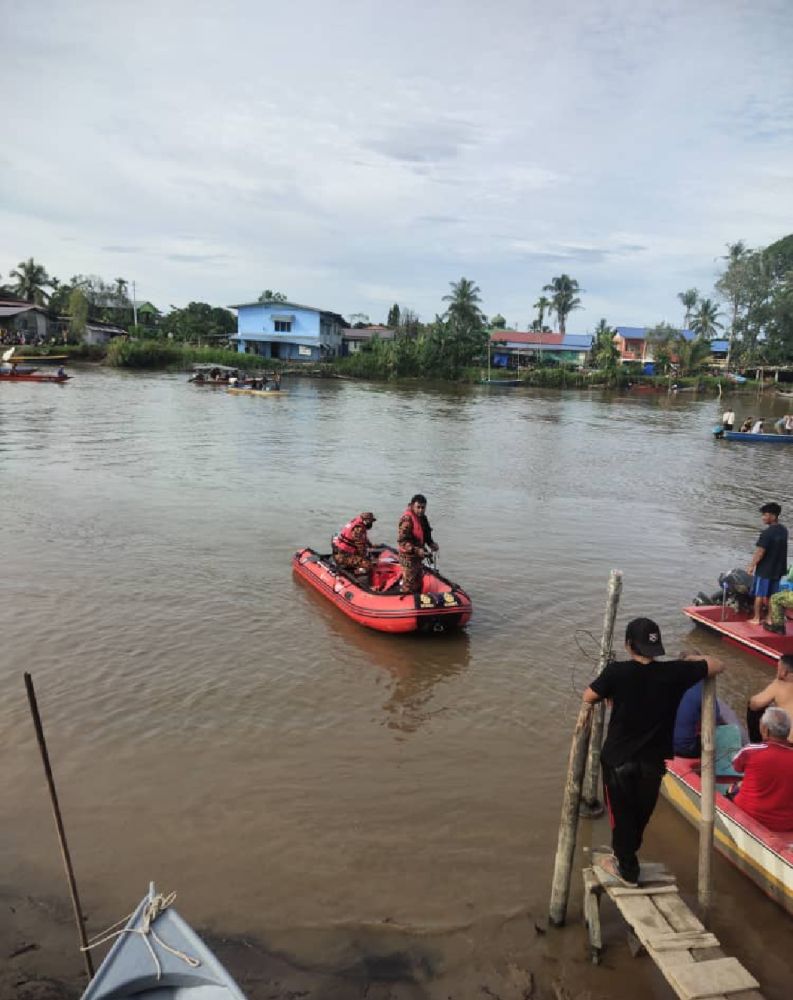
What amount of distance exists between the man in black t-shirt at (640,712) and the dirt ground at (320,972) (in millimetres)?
1268

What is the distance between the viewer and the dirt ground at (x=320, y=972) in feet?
14.9

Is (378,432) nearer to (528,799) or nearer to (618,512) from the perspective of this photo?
(618,512)

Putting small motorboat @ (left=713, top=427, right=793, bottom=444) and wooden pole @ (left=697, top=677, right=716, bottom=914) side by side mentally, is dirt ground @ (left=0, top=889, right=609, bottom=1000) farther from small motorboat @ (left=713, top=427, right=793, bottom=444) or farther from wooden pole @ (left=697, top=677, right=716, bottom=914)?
small motorboat @ (left=713, top=427, right=793, bottom=444)

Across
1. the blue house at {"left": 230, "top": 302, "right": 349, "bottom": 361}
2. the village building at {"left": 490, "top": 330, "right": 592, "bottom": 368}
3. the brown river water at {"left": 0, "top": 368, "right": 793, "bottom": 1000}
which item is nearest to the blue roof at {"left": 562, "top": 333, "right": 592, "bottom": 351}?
the village building at {"left": 490, "top": 330, "right": 592, "bottom": 368}

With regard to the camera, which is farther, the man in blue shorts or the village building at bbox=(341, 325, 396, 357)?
the village building at bbox=(341, 325, 396, 357)

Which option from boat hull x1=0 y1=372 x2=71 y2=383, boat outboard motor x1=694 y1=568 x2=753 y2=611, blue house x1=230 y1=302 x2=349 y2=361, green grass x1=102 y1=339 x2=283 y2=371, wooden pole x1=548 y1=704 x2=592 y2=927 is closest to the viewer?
wooden pole x1=548 y1=704 x2=592 y2=927

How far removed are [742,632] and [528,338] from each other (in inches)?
3079

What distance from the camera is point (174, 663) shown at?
9.14 metres

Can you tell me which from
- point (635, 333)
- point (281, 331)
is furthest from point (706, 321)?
point (281, 331)

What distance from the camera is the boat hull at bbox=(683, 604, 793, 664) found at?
9469 mm

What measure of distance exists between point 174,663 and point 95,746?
6.27ft

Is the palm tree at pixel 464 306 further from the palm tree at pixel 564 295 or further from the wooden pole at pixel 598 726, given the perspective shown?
the wooden pole at pixel 598 726

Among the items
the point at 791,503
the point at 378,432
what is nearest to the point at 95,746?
the point at 791,503

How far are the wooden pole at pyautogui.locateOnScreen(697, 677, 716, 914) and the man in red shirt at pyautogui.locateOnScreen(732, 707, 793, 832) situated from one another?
0.73 m
